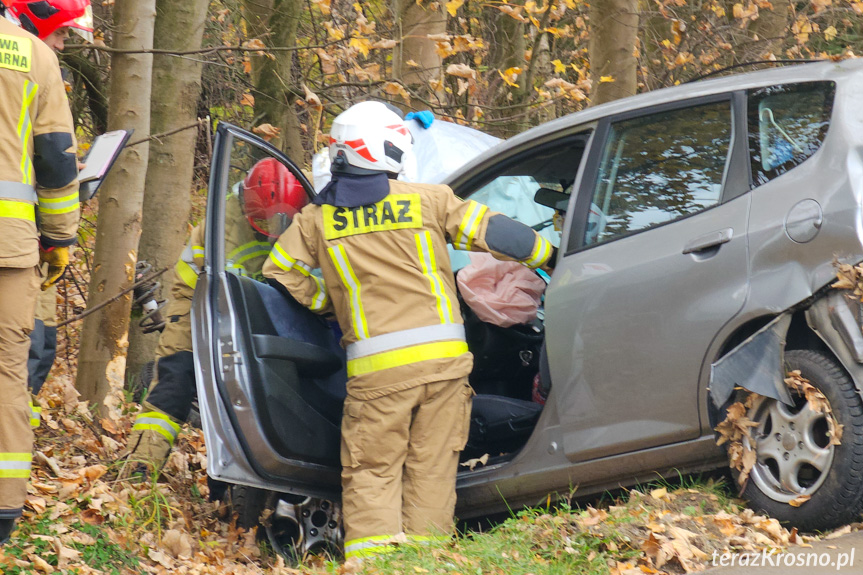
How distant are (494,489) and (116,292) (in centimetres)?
294

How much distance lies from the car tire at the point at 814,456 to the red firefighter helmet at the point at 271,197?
2226 millimetres

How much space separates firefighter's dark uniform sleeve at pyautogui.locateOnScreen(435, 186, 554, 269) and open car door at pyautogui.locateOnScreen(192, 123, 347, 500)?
30.8 inches

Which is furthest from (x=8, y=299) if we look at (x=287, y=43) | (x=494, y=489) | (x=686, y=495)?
(x=287, y=43)

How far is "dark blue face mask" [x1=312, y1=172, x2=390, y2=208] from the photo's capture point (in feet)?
13.7

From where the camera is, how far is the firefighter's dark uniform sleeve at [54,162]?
3.91m

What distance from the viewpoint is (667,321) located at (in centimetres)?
347

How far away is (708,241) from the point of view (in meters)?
3.40

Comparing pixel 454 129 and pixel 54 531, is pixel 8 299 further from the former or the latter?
pixel 454 129

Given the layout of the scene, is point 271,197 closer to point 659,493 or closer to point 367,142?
point 367,142

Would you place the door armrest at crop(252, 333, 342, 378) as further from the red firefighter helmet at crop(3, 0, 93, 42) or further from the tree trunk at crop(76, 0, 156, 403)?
the tree trunk at crop(76, 0, 156, 403)

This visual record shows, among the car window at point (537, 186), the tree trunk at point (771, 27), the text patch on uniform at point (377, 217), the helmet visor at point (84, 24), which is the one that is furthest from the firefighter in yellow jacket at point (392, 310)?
the tree trunk at point (771, 27)

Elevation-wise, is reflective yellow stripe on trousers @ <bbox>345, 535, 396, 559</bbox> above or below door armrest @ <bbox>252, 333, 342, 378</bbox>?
below

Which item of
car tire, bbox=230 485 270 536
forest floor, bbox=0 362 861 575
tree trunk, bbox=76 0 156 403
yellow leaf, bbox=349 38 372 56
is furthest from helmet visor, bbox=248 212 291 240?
yellow leaf, bbox=349 38 372 56

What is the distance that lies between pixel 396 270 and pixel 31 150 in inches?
61.0
